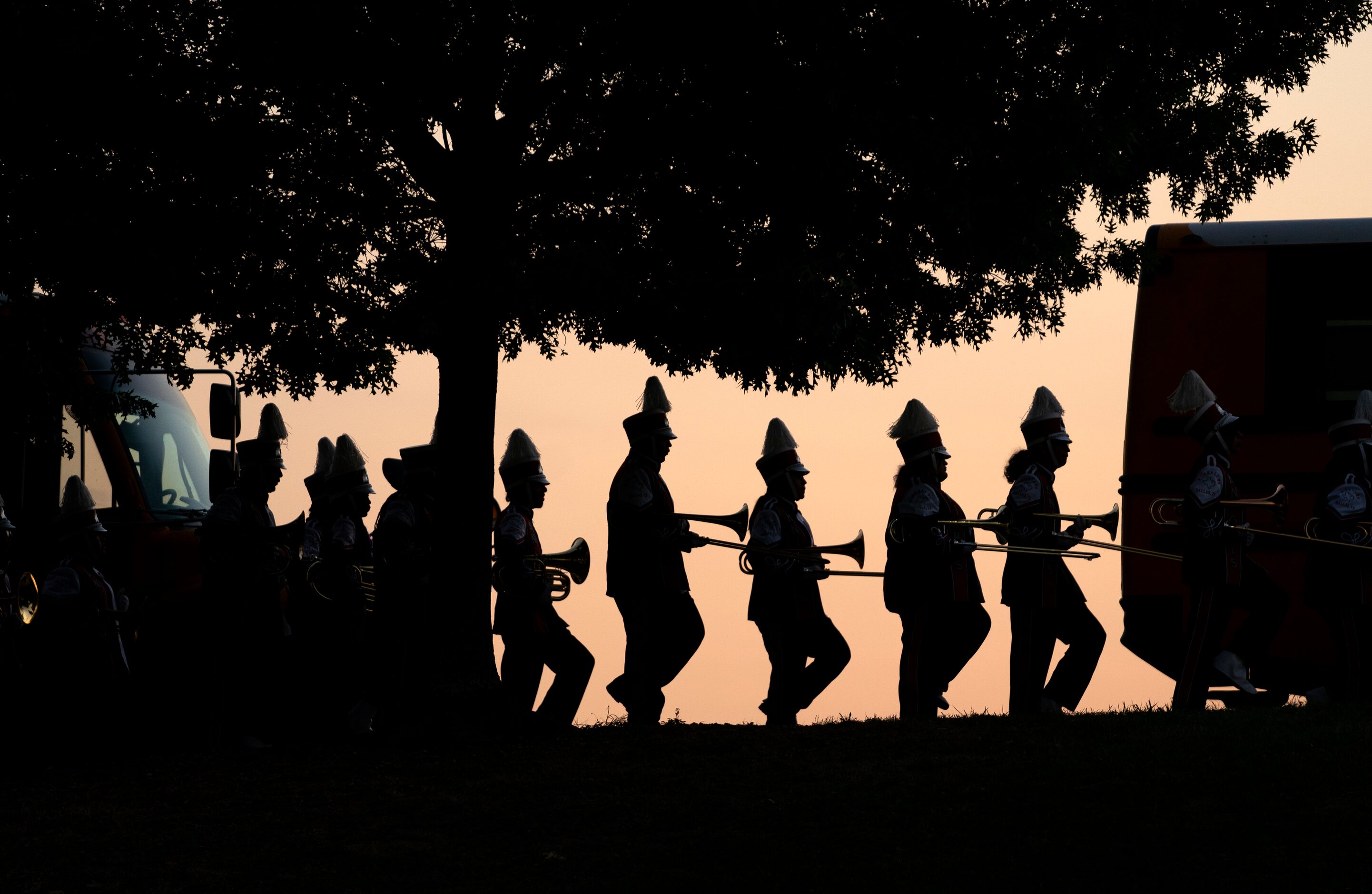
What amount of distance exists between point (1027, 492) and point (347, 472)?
15.9 ft

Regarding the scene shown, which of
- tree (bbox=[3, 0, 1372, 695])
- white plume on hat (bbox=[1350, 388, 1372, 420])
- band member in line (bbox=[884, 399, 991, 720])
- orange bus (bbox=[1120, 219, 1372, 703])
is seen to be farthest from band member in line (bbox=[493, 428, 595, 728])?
white plume on hat (bbox=[1350, 388, 1372, 420])

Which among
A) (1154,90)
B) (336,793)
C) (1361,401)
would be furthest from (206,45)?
(1361,401)

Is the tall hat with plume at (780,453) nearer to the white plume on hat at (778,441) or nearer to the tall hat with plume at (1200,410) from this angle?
the white plume on hat at (778,441)

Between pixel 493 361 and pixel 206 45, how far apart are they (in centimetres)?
273

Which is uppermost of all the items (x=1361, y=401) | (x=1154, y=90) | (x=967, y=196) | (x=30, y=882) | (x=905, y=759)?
(x=1154, y=90)

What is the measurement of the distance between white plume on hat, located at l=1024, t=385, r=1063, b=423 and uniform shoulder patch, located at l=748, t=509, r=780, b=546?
182cm

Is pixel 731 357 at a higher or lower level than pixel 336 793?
higher

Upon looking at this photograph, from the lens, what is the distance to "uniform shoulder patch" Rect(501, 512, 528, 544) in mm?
11898

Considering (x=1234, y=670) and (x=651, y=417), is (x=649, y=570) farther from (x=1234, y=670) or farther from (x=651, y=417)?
(x=1234, y=670)

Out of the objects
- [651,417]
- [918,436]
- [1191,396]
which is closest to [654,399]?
[651,417]

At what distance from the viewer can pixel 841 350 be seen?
34.4 ft

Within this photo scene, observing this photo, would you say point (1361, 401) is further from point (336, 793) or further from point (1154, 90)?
point (336, 793)

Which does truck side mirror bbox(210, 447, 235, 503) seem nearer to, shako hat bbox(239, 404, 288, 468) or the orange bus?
shako hat bbox(239, 404, 288, 468)

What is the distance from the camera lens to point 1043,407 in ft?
37.1
